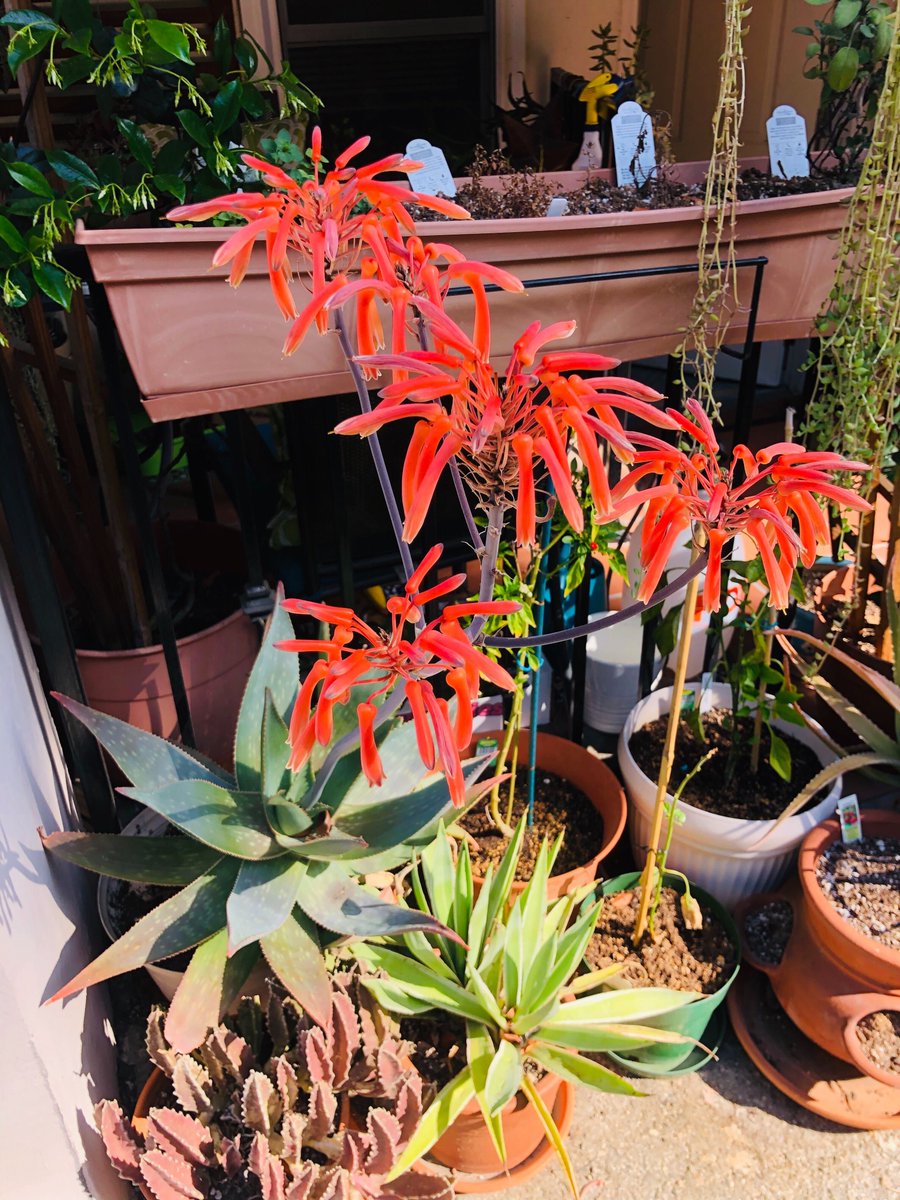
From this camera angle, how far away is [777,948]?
1587mm

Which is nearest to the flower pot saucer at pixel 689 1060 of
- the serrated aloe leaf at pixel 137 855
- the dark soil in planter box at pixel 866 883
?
the dark soil in planter box at pixel 866 883

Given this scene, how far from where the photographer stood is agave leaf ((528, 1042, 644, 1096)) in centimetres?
123

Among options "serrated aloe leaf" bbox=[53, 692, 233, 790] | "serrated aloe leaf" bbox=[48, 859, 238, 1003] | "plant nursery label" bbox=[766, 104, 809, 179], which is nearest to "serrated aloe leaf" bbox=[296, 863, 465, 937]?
"serrated aloe leaf" bbox=[48, 859, 238, 1003]

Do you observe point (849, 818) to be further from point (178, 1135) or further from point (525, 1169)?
point (178, 1135)

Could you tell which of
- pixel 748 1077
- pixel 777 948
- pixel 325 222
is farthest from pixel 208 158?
pixel 748 1077

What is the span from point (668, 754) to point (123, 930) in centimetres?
92

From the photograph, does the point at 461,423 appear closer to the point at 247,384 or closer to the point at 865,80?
the point at 247,384

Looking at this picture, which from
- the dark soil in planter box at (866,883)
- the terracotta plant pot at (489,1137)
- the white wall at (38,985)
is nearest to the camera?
the white wall at (38,985)

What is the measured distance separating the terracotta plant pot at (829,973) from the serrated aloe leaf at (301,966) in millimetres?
799

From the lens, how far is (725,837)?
61.1 inches

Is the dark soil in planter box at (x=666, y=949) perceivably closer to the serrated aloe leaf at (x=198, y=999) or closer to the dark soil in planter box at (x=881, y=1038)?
the dark soil in planter box at (x=881, y=1038)

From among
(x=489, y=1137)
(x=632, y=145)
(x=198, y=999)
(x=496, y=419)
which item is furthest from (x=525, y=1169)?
(x=632, y=145)

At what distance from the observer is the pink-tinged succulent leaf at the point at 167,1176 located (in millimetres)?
1087

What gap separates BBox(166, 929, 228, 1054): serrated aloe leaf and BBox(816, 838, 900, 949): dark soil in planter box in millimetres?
979
